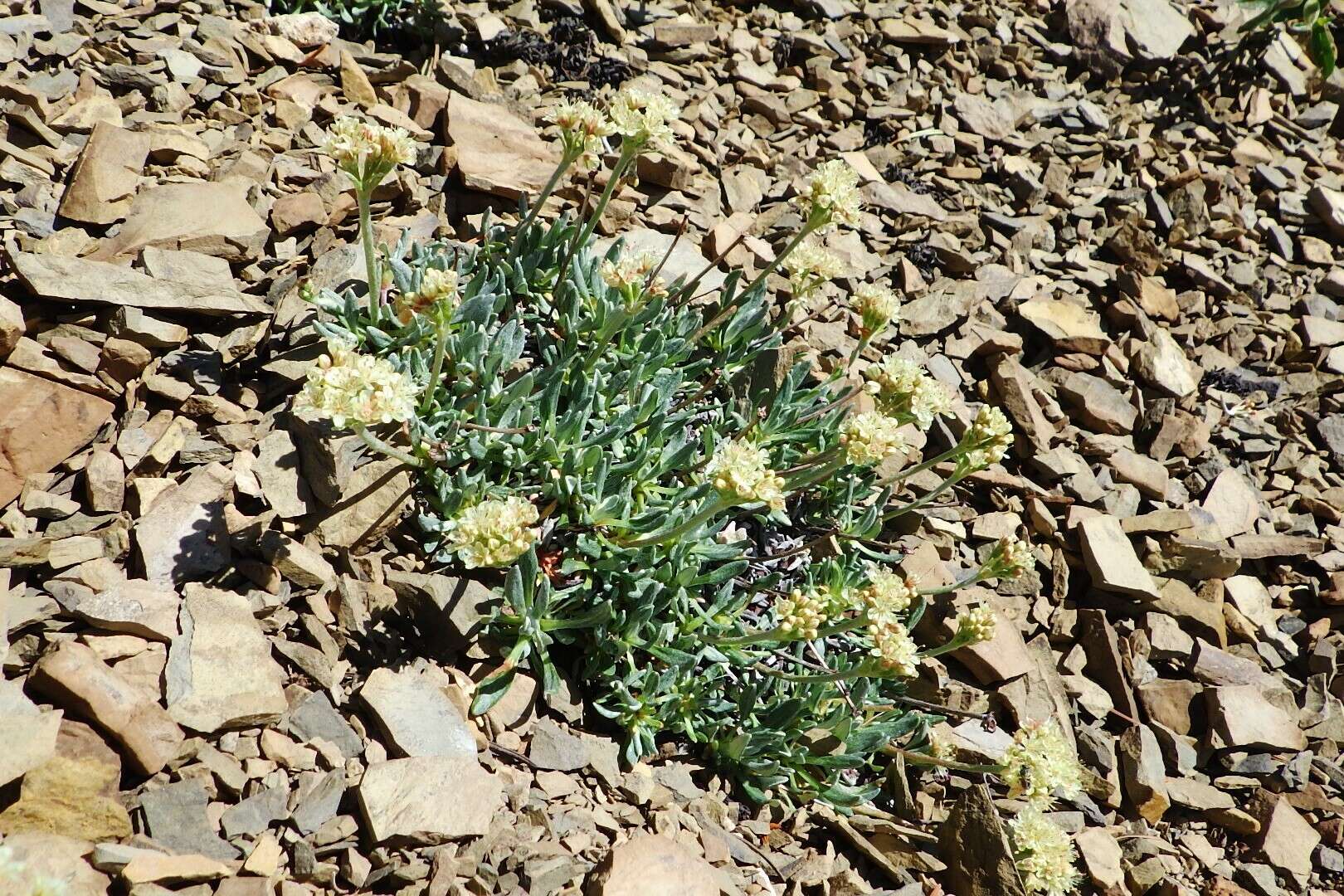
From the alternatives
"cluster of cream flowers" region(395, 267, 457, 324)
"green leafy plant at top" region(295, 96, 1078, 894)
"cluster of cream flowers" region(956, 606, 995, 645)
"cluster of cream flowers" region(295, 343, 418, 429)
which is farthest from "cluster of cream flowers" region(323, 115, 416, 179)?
"cluster of cream flowers" region(956, 606, 995, 645)

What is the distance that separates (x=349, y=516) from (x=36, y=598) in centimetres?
114

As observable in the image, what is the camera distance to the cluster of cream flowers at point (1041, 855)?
13.2 feet

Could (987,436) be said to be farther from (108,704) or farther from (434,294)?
(108,704)

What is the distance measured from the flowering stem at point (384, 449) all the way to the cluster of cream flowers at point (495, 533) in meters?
0.47

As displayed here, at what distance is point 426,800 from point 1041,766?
2509 mm

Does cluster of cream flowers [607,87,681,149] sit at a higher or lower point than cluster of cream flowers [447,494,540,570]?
higher

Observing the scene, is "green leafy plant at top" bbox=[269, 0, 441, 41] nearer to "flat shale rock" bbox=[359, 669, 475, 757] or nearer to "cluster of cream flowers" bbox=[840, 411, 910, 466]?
"cluster of cream flowers" bbox=[840, 411, 910, 466]

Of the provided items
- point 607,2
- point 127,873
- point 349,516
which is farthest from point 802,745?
point 607,2

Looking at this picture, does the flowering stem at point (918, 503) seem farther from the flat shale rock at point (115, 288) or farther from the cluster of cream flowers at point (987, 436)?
the flat shale rock at point (115, 288)

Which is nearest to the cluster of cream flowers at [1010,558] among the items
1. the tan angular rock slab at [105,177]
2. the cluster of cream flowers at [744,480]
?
the cluster of cream flowers at [744,480]

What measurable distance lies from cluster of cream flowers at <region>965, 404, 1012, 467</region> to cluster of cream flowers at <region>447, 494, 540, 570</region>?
7.16ft

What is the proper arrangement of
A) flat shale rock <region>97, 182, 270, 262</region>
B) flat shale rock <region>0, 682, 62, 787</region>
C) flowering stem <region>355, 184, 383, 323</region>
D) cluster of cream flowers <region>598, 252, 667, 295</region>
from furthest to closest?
cluster of cream flowers <region>598, 252, 667, 295</region>
flat shale rock <region>97, 182, 270, 262</region>
flowering stem <region>355, 184, 383, 323</region>
flat shale rock <region>0, 682, 62, 787</region>

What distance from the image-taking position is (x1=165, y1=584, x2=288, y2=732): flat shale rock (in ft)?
11.0

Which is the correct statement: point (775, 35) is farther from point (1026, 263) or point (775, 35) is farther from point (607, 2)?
point (1026, 263)
